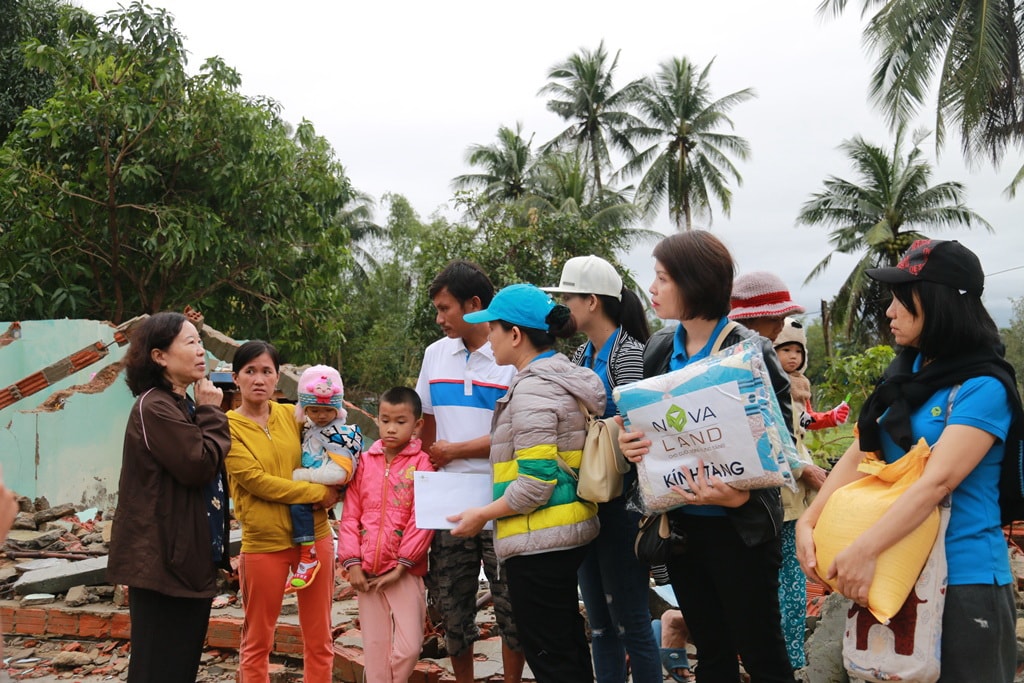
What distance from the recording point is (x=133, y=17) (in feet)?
42.7

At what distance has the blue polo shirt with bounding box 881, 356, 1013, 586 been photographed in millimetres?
2184

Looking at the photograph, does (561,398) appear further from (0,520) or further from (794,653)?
(0,520)

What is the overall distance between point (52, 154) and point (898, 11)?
600 inches

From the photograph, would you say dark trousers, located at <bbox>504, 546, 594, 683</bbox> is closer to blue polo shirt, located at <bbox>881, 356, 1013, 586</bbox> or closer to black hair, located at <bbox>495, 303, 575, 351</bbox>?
black hair, located at <bbox>495, 303, 575, 351</bbox>

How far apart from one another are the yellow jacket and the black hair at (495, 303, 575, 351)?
4.54ft

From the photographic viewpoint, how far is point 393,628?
13.0ft

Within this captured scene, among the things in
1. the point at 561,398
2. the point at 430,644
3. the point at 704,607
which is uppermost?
the point at 561,398

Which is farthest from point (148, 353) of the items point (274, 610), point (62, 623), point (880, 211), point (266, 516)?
point (880, 211)

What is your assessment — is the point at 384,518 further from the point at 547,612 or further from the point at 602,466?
the point at 602,466

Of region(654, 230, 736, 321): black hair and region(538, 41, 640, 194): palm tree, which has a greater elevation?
region(538, 41, 640, 194): palm tree

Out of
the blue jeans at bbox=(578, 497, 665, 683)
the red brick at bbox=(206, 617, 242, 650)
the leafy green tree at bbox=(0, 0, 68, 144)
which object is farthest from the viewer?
the leafy green tree at bbox=(0, 0, 68, 144)

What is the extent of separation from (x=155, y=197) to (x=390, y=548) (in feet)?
36.1

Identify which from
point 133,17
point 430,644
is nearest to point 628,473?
point 430,644

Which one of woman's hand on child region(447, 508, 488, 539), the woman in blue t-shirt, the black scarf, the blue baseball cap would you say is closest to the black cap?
the woman in blue t-shirt
